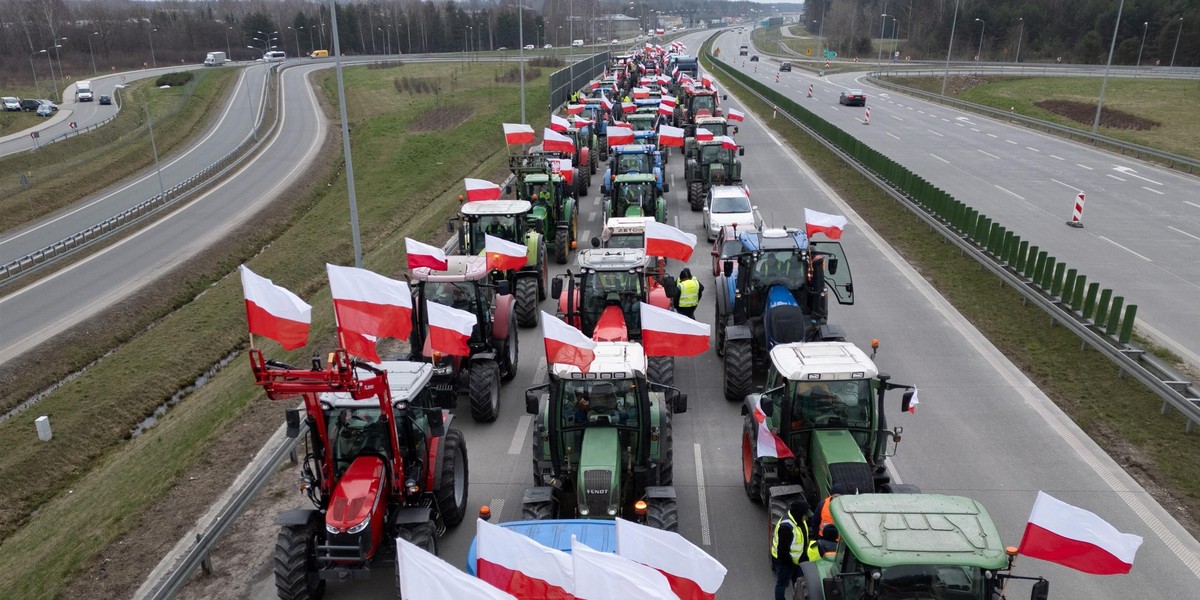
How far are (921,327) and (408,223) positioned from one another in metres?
21.0

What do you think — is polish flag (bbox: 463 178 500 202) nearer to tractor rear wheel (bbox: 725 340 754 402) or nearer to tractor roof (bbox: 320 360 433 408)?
tractor rear wheel (bbox: 725 340 754 402)

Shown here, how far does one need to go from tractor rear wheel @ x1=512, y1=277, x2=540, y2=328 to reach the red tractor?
7.79 meters

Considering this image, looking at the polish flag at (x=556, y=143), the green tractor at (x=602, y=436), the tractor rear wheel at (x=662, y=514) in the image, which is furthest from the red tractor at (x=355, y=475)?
the polish flag at (x=556, y=143)

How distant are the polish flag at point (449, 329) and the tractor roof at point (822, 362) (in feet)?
Answer: 13.2

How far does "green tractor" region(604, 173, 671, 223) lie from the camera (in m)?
23.4

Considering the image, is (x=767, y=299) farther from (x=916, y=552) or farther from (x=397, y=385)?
(x=916, y=552)

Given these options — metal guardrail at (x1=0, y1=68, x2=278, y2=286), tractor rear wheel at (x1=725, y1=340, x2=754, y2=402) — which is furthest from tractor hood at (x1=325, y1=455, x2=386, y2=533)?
metal guardrail at (x1=0, y1=68, x2=278, y2=286)

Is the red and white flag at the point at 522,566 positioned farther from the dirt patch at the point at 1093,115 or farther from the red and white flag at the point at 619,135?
the dirt patch at the point at 1093,115

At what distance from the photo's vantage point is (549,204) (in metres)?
22.7

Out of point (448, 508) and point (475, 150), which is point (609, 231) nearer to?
point (448, 508)

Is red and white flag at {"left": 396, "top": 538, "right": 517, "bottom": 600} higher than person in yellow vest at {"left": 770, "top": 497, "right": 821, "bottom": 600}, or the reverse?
red and white flag at {"left": 396, "top": 538, "right": 517, "bottom": 600}

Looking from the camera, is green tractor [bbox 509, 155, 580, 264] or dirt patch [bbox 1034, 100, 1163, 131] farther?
dirt patch [bbox 1034, 100, 1163, 131]

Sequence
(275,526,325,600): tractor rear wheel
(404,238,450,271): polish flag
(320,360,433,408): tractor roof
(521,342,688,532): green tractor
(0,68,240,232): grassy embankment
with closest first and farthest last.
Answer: (275,526,325,600): tractor rear wheel
(320,360,433,408): tractor roof
(521,342,688,532): green tractor
(404,238,450,271): polish flag
(0,68,240,232): grassy embankment

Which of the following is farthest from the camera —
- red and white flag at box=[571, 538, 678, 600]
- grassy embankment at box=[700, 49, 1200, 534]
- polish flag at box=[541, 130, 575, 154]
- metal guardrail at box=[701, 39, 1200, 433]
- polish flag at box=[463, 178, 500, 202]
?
polish flag at box=[541, 130, 575, 154]
